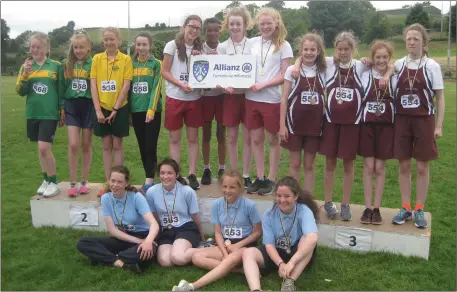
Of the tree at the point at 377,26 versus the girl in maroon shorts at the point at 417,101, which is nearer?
the girl in maroon shorts at the point at 417,101

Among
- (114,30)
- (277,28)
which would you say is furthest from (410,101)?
(114,30)

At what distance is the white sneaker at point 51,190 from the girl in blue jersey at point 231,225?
2.07 m

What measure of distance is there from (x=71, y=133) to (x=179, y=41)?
1.58m

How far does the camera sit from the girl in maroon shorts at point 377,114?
4348 mm

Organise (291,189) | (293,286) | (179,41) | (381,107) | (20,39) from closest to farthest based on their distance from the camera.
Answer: (293,286) → (291,189) → (381,107) → (179,41) → (20,39)

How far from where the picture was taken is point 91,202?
5.14 m

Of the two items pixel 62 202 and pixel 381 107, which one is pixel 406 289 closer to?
pixel 381 107

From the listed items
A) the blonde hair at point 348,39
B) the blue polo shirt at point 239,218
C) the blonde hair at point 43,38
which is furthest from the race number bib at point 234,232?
the blonde hair at point 43,38

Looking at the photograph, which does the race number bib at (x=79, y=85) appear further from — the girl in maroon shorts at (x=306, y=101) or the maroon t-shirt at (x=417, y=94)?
the maroon t-shirt at (x=417, y=94)

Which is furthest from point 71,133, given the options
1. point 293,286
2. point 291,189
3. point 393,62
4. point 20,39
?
point 20,39

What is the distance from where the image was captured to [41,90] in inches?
203

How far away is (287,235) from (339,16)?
28358mm

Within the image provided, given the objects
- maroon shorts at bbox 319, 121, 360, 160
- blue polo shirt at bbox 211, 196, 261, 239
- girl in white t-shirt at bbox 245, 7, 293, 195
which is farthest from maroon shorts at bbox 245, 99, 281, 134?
blue polo shirt at bbox 211, 196, 261, 239

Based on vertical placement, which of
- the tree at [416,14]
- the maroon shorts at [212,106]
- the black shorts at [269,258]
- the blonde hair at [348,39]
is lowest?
the black shorts at [269,258]
